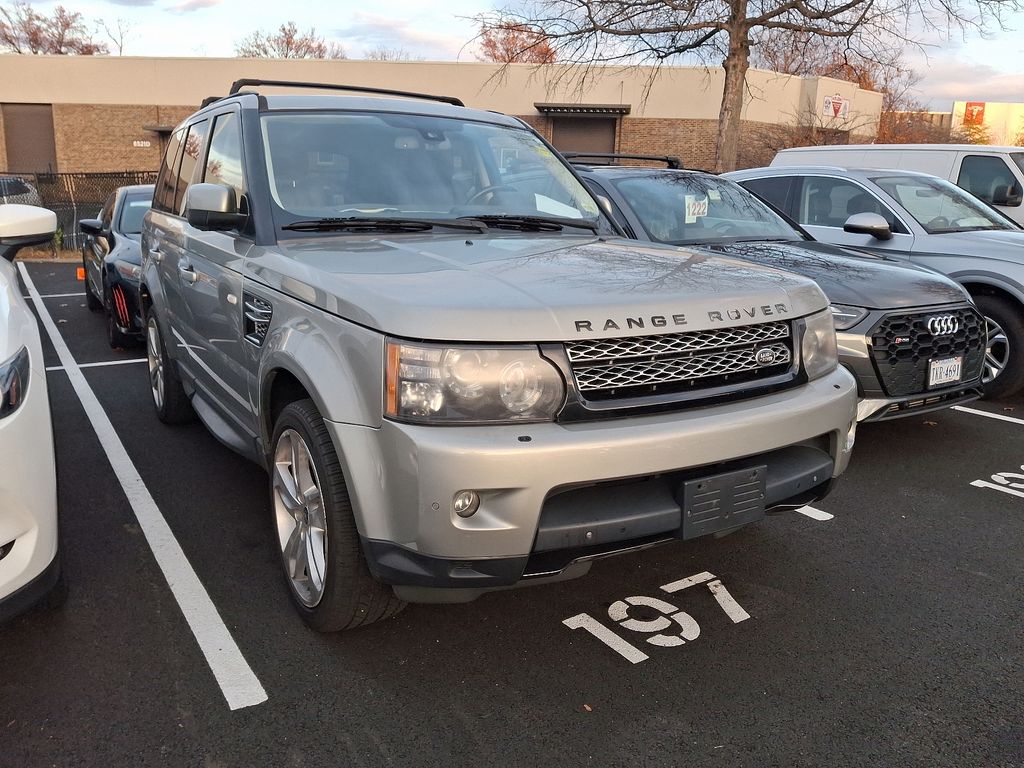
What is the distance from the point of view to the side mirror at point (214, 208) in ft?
10.6

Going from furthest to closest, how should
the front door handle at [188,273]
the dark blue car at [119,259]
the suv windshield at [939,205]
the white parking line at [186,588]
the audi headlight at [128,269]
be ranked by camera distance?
the dark blue car at [119,259], the audi headlight at [128,269], the suv windshield at [939,205], the front door handle at [188,273], the white parking line at [186,588]

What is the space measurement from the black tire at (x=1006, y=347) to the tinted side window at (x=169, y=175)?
19.0ft

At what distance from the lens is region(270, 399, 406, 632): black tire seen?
2555mm

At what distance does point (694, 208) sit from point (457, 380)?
4.12 meters

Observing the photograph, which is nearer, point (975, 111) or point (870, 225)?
point (870, 225)

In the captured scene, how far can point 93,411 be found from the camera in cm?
587

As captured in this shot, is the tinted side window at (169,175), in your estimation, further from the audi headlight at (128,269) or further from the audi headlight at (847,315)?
the audi headlight at (847,315)

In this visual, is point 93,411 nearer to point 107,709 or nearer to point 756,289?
point 107,709

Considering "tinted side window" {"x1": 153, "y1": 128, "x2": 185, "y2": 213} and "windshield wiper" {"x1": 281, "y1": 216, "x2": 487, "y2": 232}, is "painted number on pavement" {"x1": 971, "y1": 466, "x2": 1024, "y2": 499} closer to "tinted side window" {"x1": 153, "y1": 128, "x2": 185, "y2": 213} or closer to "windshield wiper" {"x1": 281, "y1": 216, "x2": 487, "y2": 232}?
"windshield wiper" {"x1": 281, "y1": 216, "x2": 487, "y2": 232}

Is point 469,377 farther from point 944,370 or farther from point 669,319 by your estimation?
point 944,370

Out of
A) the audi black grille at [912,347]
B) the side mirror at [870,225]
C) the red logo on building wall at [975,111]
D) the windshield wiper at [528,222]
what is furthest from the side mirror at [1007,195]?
the red logo on building wall at [975,111]

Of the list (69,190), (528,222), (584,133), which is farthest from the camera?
(584,133)

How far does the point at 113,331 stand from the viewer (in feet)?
26.1

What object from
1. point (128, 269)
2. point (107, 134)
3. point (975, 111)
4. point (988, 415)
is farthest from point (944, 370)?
point (975, 111)
